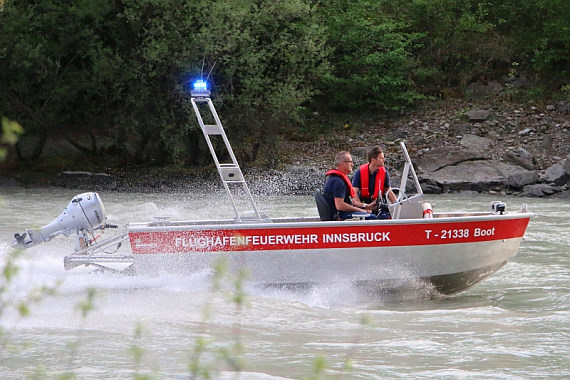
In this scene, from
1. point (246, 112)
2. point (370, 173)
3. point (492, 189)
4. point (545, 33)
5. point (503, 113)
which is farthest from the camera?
point (545, 33)

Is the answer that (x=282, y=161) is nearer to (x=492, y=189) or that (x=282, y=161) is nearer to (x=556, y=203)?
(x=492, y=189)

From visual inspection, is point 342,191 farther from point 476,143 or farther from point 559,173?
point 476,143

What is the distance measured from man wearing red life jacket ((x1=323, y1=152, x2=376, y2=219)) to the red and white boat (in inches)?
13.8

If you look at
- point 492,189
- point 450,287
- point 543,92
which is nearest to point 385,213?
point 450,287

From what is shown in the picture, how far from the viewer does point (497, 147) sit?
23.7 meters

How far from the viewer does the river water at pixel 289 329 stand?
21.4 feet

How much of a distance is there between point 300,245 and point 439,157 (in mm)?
15019

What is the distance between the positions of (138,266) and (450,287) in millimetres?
3304

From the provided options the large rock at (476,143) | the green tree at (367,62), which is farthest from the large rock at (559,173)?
the green tree at (367,62)

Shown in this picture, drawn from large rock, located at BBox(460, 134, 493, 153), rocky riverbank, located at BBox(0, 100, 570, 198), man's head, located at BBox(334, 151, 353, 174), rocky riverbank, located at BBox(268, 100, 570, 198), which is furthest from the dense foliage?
man's head, located at BBox(334, 151, 353, 174)

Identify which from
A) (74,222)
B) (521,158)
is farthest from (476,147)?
(74,222)

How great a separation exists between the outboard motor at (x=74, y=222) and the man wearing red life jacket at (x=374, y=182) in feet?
8.98

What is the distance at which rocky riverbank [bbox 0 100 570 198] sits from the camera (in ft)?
70.4

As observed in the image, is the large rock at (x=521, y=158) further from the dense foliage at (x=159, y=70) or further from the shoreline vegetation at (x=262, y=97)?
the dense foliage at (x=159, y=70)
